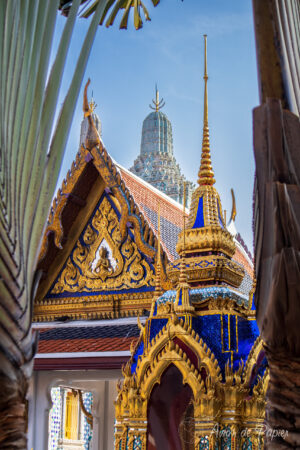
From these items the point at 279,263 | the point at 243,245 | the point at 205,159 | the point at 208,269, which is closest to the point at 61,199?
the point at 205,159

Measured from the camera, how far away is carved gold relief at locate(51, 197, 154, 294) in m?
7.32

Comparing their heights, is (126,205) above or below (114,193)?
below

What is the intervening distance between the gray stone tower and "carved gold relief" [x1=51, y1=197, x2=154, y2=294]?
870 cm

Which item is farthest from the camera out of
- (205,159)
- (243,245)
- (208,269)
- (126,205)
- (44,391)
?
(243,245)

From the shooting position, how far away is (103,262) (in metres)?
7.55

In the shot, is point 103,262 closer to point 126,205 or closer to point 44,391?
point 126,205

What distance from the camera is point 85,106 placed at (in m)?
7.45

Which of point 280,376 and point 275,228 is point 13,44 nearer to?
point 275,228

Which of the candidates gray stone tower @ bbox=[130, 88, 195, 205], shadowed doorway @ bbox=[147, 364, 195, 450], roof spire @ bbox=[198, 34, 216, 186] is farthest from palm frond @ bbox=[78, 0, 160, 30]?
gray stone tower @ bbox=[130, 88, 195, 205]

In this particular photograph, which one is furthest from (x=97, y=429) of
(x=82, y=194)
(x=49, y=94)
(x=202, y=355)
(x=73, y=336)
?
(x=49, y=94)

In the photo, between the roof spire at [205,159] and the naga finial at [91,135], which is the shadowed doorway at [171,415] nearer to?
the roof spire at [205,159]

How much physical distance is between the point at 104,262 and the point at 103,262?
0.03ft

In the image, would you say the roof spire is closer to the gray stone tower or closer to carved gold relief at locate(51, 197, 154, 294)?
carved gold relief at locate(51, 197, 154, 294)

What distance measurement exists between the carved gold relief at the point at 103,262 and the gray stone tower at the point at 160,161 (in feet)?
28.5
